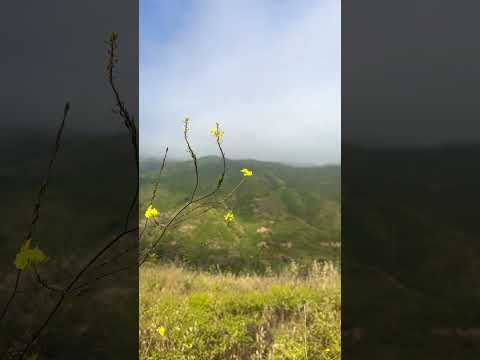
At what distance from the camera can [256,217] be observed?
417cm

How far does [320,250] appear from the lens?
3.97 metres

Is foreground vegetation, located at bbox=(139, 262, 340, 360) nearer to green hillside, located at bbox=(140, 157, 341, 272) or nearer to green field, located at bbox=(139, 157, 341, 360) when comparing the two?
green field, located at bbox=(139, 157, 341, 360)

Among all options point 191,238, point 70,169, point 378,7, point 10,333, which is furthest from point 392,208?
point 191,238

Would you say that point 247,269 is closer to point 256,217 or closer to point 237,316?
point 256,217

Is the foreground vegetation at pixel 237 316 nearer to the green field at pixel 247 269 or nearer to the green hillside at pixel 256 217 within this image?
the green field at pixel 247 269

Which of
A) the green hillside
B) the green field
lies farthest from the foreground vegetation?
the green hillside

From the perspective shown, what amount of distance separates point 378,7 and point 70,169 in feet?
3.50

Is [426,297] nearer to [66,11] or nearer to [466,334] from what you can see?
[466,334]

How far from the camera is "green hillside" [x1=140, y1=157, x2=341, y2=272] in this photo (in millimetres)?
3705

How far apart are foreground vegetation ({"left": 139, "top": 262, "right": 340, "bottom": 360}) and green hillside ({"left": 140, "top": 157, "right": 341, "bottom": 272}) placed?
39 centimetres

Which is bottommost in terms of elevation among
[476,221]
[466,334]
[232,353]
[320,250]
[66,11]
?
[232,353]

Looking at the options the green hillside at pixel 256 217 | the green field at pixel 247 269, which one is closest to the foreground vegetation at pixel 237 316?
the green field at pixel 247 269

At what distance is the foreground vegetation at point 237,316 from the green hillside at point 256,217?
393 mm

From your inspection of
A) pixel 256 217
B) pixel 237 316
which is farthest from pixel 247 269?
pixel 237 316
